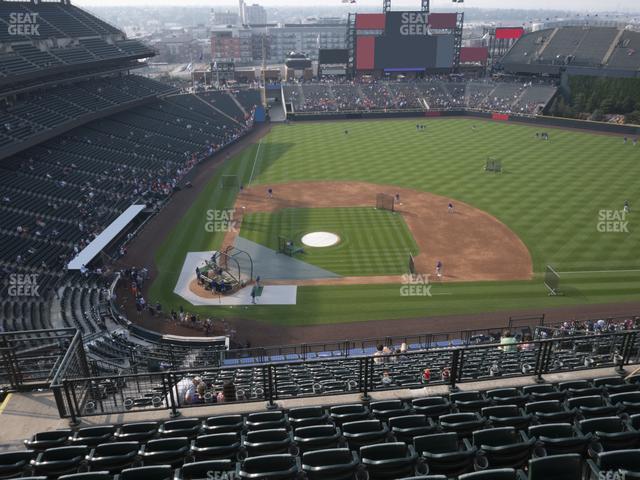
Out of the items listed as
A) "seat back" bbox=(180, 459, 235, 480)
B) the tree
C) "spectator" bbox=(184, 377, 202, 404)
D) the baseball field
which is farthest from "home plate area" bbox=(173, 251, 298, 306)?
the tree

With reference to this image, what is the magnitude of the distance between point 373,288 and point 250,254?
1001 centimetres

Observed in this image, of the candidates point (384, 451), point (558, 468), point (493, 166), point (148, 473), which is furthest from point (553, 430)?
point (493, 166)

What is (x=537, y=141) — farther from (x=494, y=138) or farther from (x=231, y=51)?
(x=231, y=51)

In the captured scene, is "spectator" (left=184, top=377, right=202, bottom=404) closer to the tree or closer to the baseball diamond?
the baseball diamond

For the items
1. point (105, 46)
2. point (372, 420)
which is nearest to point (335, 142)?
point (105, 46)

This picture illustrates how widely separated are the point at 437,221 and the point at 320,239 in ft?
33.6

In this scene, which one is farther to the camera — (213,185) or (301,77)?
(301,77)

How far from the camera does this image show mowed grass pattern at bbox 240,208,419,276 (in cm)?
3400

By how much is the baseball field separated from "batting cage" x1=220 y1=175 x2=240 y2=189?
3.00ft

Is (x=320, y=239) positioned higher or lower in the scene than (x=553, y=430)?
lower

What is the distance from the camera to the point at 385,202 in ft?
145

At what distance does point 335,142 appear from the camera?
67625 millimetres

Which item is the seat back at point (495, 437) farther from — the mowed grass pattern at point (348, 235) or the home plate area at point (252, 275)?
the mowed grass pattern at point (348, 235)

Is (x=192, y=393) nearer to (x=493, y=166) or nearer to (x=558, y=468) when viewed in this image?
(x=558, y=468)
